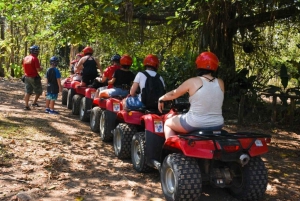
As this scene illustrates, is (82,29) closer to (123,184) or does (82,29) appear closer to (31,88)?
(31,88)

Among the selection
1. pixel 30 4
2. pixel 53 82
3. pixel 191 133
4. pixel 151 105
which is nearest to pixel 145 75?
pixel 151 105

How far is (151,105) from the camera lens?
657 centimetres

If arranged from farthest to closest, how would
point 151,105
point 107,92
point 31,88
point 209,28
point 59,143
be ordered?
point 31,88 < point 209,28 < point 107,92 < point 59,143 < point 151,105

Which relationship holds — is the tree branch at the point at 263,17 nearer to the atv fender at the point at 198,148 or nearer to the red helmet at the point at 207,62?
Answer: the red helmet at the point at 207,62

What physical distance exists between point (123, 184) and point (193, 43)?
6.52 meters

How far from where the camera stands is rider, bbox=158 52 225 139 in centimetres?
488

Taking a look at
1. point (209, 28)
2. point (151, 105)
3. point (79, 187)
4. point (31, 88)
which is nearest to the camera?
point (79, 187)

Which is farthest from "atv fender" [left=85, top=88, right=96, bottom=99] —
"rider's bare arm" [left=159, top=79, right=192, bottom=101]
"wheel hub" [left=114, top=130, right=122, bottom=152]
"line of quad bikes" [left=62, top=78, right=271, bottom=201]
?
"rider's bare arm" [left=159, top=79, right=192, bottom=101]

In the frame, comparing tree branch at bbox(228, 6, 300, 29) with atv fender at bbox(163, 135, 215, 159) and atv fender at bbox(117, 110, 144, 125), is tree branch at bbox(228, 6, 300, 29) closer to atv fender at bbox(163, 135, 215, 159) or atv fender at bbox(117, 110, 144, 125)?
atv fender at bbox(117, 110, 144, 125)

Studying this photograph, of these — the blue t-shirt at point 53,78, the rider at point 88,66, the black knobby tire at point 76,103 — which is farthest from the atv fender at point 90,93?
the blue t-shirt at point 53,78

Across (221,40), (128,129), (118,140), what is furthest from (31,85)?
(221,40)

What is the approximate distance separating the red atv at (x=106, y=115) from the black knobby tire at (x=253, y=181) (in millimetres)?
3211

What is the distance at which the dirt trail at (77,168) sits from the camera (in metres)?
5.12

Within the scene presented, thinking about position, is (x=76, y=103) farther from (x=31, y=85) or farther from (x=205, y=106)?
(x=205, y=106)
